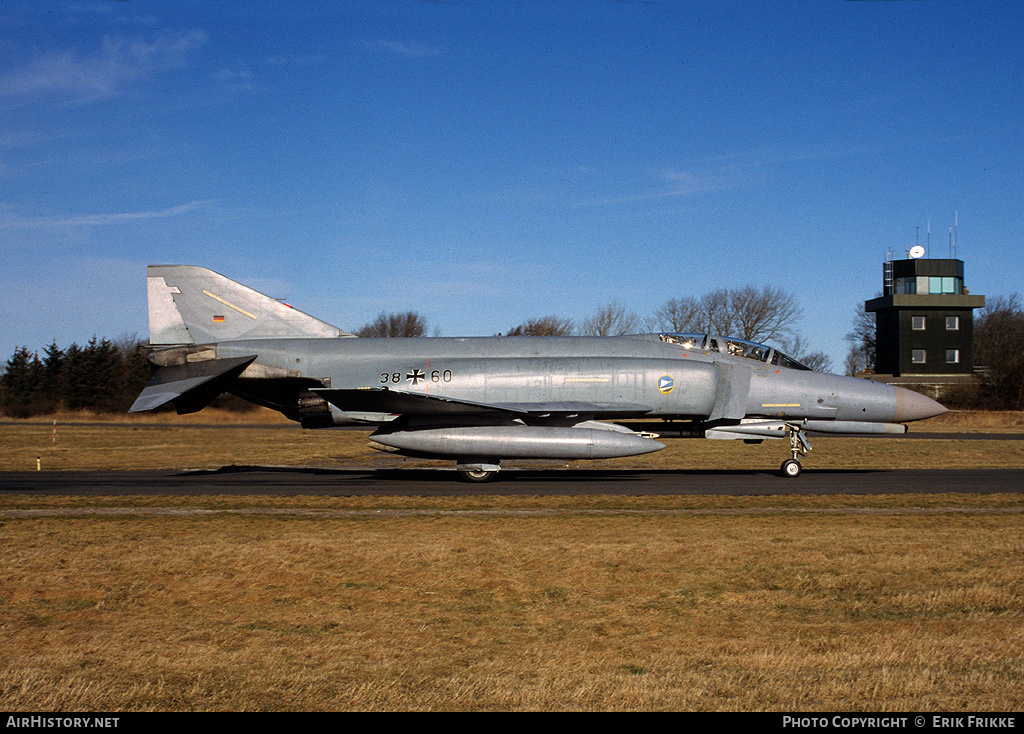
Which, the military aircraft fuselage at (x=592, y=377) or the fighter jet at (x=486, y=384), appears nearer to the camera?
the fighter jet at (x=486, y=384)

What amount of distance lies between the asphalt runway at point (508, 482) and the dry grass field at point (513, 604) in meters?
1.94

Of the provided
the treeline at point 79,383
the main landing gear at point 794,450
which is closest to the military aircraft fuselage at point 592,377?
the main landing gear at point 794,450

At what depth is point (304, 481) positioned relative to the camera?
18281 mm

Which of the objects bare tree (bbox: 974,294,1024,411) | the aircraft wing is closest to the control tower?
bare tree (bbox: 974,294,1024,411)

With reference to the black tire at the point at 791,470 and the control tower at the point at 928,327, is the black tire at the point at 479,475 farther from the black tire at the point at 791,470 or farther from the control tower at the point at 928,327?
the control tower at the point at 928,327

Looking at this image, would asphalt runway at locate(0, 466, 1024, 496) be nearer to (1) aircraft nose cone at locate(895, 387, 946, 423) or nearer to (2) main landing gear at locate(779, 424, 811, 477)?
(2) main landing gear at locate(779, 424, 811, 477)

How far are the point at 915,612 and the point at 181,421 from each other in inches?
1982

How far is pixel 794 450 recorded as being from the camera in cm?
1886

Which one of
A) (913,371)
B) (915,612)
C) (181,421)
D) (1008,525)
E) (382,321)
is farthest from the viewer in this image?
(382,321)

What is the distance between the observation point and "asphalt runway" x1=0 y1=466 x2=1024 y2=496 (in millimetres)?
16047

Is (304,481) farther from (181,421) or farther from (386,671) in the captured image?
(181,421)

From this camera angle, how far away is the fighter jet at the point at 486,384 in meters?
18.4

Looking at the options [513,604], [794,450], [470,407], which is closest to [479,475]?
[470,407]

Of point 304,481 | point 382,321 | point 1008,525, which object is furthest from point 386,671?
point 382,321
